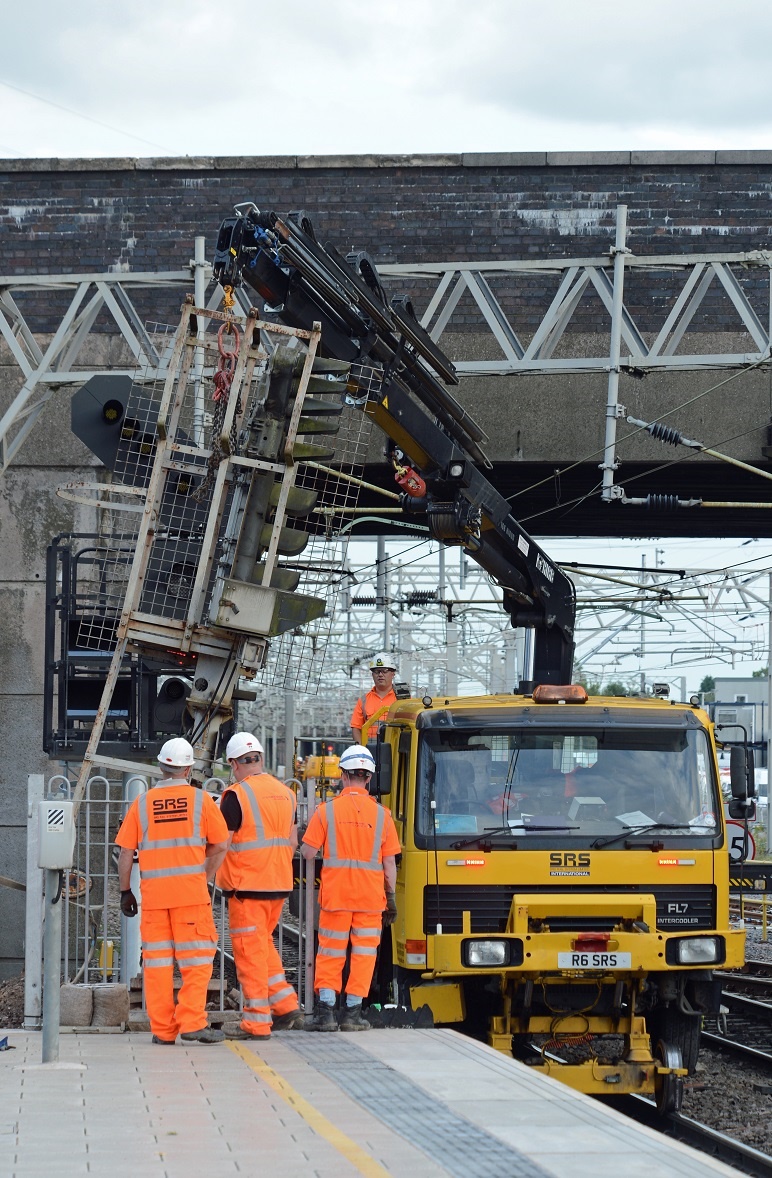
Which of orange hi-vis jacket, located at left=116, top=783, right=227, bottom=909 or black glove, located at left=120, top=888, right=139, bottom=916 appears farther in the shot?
black glove, located at left=120, top=888, right=139, bottom=916

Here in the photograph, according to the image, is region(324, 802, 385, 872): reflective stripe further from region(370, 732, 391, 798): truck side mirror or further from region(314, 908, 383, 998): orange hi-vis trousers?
region(370, 732, 391, 798): truck side mirror

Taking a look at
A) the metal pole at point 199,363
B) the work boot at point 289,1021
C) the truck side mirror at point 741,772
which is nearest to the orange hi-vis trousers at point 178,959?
the work boot at point 289,1021

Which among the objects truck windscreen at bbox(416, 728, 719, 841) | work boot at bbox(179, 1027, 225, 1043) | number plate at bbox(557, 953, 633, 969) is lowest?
work boot at bbox(179, 1027, 225, 1043)

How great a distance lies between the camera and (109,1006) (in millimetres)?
8898

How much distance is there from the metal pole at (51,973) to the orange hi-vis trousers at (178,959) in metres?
0.75

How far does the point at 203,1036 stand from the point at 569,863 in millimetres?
2397

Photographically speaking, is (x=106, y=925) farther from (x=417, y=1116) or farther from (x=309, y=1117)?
(x=417, y=1116)

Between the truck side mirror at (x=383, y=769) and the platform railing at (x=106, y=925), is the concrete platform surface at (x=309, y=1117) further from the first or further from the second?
the truck side mirror at (x=383, y=769)

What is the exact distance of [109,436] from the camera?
11281mm

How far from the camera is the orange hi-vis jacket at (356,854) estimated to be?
29.5ft

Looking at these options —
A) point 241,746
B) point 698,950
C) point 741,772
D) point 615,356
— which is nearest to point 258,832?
point 241,746

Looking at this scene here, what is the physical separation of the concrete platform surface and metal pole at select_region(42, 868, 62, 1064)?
10 centimetres

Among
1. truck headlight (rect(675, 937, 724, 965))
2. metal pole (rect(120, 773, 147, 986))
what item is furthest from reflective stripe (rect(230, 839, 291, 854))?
truck headlight (rect(675, 937, 724, 965))

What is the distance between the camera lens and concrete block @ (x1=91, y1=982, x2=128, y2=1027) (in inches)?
350
